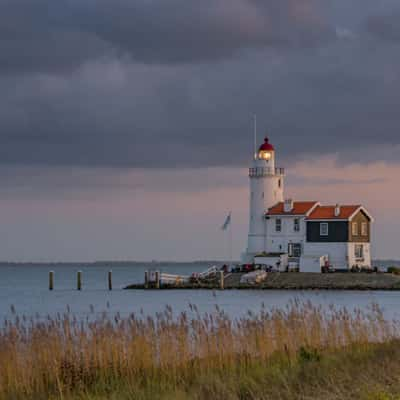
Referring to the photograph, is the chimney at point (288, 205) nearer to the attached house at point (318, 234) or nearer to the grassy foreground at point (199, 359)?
the attached house at point (318, 234)

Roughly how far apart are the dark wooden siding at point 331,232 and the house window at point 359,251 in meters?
1.49

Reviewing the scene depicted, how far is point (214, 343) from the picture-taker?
17.0 meters

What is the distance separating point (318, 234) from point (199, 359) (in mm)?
49254

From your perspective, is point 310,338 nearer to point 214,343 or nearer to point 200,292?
point 214,343

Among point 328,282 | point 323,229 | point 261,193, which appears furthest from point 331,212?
point 328,282

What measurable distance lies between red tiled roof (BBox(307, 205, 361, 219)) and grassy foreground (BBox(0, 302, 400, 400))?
4635 cm

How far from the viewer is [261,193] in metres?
67.7

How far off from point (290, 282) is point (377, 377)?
4765 cm

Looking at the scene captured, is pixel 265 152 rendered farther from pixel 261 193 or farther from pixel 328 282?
pixel 328 282

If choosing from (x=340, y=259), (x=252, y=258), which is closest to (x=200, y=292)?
(x=252, y=258)

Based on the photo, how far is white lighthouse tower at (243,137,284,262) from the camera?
67.1 m

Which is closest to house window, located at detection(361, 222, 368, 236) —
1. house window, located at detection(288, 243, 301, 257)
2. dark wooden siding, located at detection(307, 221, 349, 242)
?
dark wooden siding, located at detection(307, 221, 349, 242)

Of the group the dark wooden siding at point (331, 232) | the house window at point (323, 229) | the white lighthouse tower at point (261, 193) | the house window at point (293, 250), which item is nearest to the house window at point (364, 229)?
the dark wooden siding at point (331, 232)

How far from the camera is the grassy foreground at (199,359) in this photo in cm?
1405
